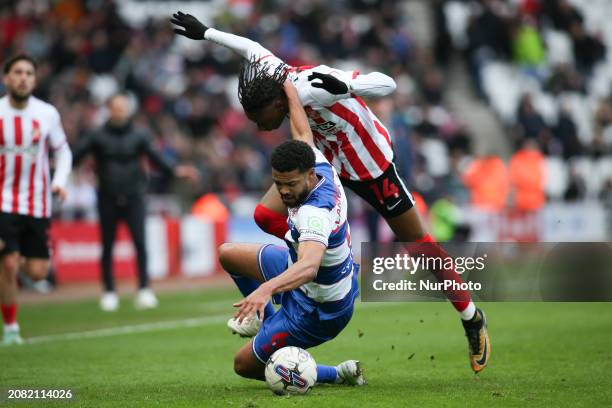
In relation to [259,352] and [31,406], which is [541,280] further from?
[31,406]

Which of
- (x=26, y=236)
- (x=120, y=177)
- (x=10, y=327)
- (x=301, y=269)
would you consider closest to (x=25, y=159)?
(x=26, y=236)

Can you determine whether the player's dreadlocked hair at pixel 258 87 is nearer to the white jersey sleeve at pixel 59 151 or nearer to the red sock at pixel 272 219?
the red sock at pixel 272 219

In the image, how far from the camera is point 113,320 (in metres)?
12.1

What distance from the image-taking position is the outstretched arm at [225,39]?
321 inches

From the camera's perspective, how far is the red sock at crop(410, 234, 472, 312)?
26.2 ft

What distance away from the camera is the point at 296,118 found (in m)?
7.34

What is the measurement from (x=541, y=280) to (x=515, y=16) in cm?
2001

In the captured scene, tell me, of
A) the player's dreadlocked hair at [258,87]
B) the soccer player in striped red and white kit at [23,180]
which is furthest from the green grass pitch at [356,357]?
the player's dreadlocked hair at [258,87]

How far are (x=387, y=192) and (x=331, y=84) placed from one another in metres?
1.05

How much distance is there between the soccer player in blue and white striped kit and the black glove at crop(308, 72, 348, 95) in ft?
0.96

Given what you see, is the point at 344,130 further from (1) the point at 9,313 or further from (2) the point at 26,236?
(1) the point at 9,313

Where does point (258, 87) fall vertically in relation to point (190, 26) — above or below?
below

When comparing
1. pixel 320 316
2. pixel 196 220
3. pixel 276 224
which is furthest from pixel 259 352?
pixel 196 220

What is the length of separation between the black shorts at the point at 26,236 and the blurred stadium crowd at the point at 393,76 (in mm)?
5304
